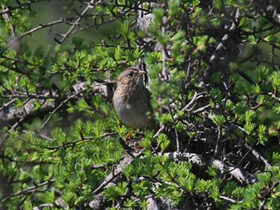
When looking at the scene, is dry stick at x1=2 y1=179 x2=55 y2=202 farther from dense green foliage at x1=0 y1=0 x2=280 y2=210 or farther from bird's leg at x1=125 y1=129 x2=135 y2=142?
bird's leg at x1=125 y1=129 x2=135 y2=142

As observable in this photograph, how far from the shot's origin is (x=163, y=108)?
6.29 metres

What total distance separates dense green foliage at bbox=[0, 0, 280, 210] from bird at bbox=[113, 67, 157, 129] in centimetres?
11

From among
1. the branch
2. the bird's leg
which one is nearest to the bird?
the bird's leg

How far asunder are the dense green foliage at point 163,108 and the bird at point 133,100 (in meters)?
0.11

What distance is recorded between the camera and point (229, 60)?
23.2 ft

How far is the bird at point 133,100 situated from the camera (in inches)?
304

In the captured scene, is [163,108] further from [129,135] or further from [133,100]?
[133,100]

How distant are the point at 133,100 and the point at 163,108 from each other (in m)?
2.04

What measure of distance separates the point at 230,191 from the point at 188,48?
1275mm

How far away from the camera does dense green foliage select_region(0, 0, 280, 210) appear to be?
5.89 m

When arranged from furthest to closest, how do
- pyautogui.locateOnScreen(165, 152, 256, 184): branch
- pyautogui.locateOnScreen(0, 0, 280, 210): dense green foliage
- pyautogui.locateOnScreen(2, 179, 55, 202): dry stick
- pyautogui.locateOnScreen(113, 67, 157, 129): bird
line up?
pyautogui.locateOnScreen(113, 67, 157, 129): bird, pyautogui.locateOnScreen(2, 179, 55, 202): dry stick, pyautogui.locateOnScreen(165, 152, 256, 184): branch, pyautogui.locateOnScreen(0, 0, 280, 210): dense green foliage

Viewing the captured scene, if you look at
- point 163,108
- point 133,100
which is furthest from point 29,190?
point 163,108

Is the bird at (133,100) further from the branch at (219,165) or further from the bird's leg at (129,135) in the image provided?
the branch at (219,165)

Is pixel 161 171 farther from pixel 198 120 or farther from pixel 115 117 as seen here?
pixel 115 117
